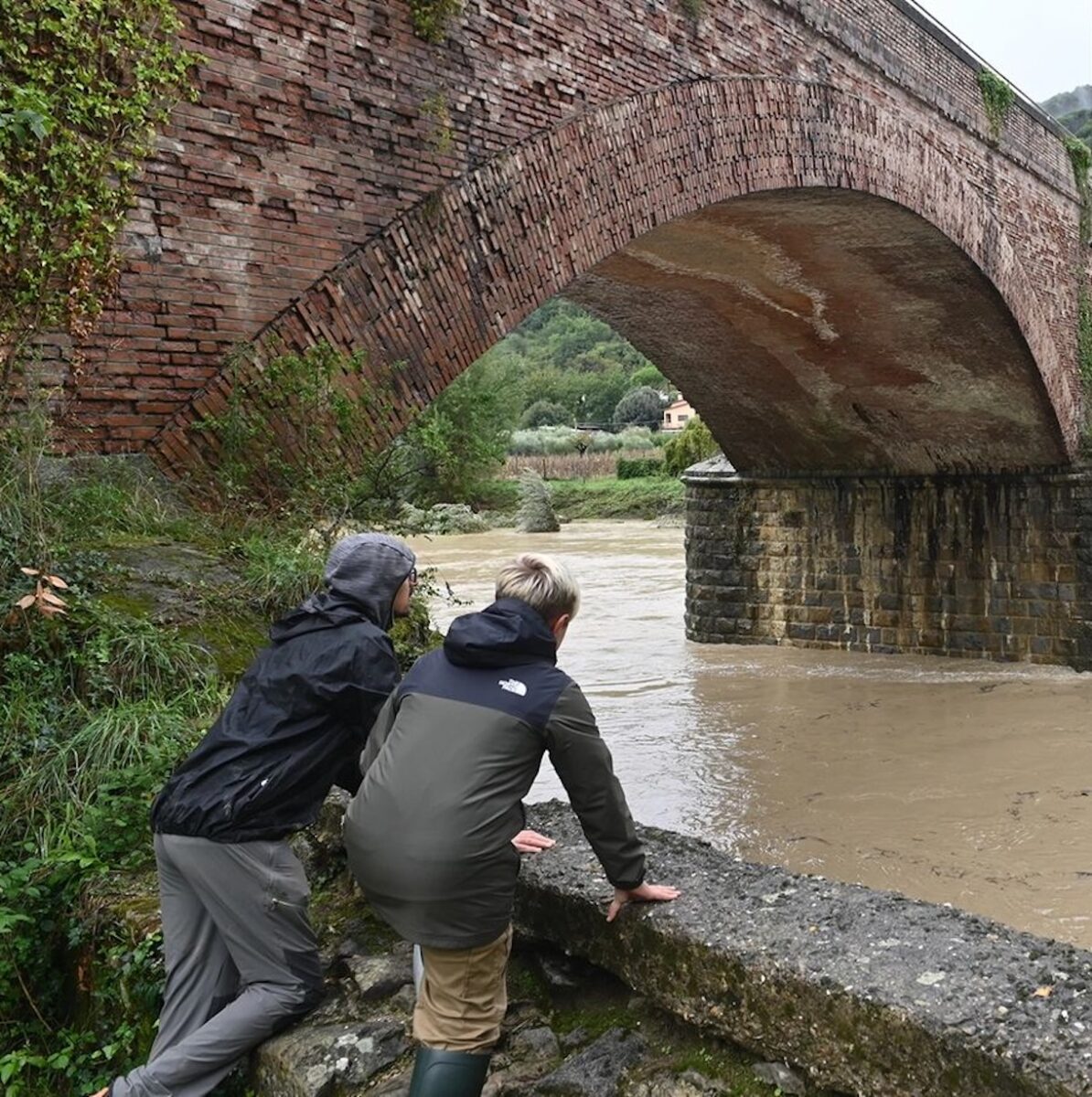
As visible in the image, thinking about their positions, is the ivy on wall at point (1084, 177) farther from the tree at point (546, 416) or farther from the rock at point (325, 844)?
the tree at point (546, 416)

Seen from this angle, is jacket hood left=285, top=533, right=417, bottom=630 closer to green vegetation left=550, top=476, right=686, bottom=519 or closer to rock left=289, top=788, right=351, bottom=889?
rock left=289, top=788, right=351, bottom=889

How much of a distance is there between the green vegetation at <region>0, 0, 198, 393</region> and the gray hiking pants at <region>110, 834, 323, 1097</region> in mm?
2341

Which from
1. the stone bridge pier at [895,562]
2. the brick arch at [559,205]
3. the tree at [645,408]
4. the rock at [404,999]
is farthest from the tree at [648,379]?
the rock at [404,999]

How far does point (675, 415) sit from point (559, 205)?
60.9 m

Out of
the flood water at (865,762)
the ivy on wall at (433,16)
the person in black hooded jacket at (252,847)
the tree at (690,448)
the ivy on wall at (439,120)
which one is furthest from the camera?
the tree at (690,448)

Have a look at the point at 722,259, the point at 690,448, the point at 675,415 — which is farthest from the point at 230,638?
the point at 675,415

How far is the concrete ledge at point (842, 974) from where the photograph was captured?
5.84 ft

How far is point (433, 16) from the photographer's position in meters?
5.41

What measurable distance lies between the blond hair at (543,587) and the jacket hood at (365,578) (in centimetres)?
34

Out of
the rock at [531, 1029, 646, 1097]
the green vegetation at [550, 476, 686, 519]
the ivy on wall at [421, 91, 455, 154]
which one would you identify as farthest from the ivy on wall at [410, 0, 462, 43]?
the green vegetation at [550, 476, 686, 519]

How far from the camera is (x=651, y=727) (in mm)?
10461

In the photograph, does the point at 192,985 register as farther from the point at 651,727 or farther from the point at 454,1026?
the point at 651,727

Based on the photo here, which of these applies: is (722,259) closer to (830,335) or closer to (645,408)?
(830,335)

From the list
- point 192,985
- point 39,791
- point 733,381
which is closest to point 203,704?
point 39,791
